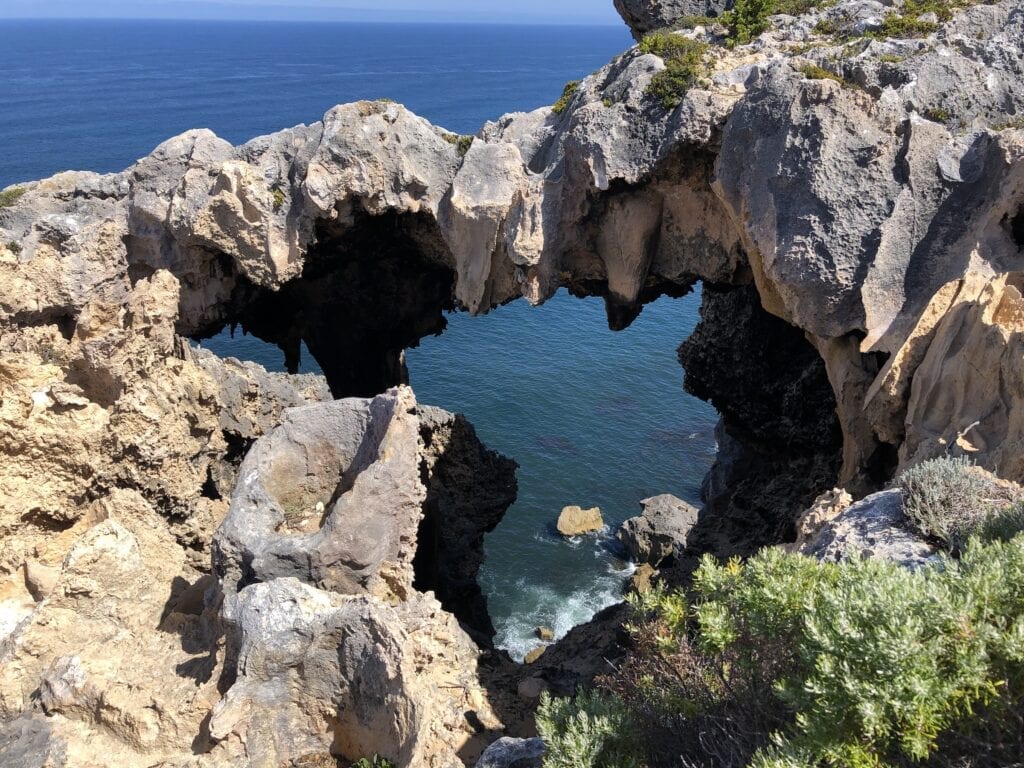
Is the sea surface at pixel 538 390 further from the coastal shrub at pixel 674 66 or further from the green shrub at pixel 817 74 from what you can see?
the green shrub at pixel 817 74

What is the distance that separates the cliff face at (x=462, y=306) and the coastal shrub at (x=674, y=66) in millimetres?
284

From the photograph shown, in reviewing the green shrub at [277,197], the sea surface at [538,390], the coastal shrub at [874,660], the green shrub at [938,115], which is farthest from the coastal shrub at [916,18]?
the sea surface at [538,390]

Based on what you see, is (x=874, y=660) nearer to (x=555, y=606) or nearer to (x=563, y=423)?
(x=555, y=606)

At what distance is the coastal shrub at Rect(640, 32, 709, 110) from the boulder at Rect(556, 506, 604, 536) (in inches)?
1027

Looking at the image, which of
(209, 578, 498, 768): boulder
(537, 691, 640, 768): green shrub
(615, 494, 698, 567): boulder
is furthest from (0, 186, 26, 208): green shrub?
(615, 494, 698, 567): boulder

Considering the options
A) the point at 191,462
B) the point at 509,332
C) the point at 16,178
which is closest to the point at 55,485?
the point at 191,462

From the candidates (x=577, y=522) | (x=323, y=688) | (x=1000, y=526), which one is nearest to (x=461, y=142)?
(x=323, y=688)

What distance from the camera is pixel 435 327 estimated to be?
100ft

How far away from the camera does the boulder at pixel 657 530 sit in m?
38.5

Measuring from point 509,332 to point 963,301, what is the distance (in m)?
51.9

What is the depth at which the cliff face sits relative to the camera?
12758 mm

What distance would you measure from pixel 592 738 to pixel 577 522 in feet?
107

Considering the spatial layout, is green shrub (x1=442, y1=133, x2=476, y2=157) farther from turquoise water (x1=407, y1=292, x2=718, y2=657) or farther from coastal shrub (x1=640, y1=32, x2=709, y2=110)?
turquoise water (x1=407, y1=292, x2=718, y2=657)

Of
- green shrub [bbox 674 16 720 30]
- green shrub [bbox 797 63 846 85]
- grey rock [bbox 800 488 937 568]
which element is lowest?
grey rock [bbox 800 488 937 568]
